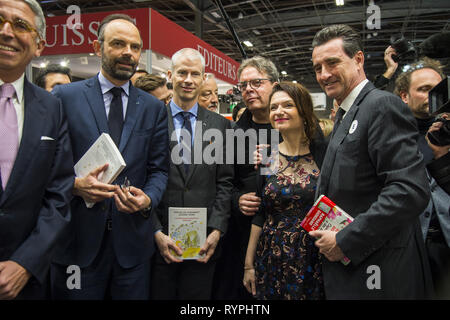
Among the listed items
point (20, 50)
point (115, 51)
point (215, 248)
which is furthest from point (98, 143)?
point (215, 248)

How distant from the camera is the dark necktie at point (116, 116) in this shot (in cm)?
159

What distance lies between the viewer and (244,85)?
2.28 meters

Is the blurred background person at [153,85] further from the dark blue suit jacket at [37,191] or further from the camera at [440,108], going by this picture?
the camera at [440,108]

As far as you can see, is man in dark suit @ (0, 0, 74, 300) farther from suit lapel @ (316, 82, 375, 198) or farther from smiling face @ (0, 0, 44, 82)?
suit lapel @ (316, 82, 375, 198)

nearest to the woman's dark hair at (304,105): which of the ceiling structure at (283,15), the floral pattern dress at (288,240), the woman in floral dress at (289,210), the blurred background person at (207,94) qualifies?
the woman in floral dress at (289,210)

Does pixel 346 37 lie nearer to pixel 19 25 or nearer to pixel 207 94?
pixel 19 25

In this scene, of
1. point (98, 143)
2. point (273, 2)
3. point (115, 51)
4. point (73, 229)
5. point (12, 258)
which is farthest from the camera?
point (273, 2)

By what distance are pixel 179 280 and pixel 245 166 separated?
0.82 m

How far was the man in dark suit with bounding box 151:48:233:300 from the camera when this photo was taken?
1.82 m

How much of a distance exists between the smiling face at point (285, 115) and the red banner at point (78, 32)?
9.31 feet

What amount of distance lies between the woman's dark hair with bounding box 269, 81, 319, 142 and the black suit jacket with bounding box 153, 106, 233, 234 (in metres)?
0.47

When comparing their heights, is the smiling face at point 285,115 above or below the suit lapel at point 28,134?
above

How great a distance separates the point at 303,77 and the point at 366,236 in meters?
20.9

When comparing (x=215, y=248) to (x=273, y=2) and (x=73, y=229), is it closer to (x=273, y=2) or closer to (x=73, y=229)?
(x=73, y=229)
